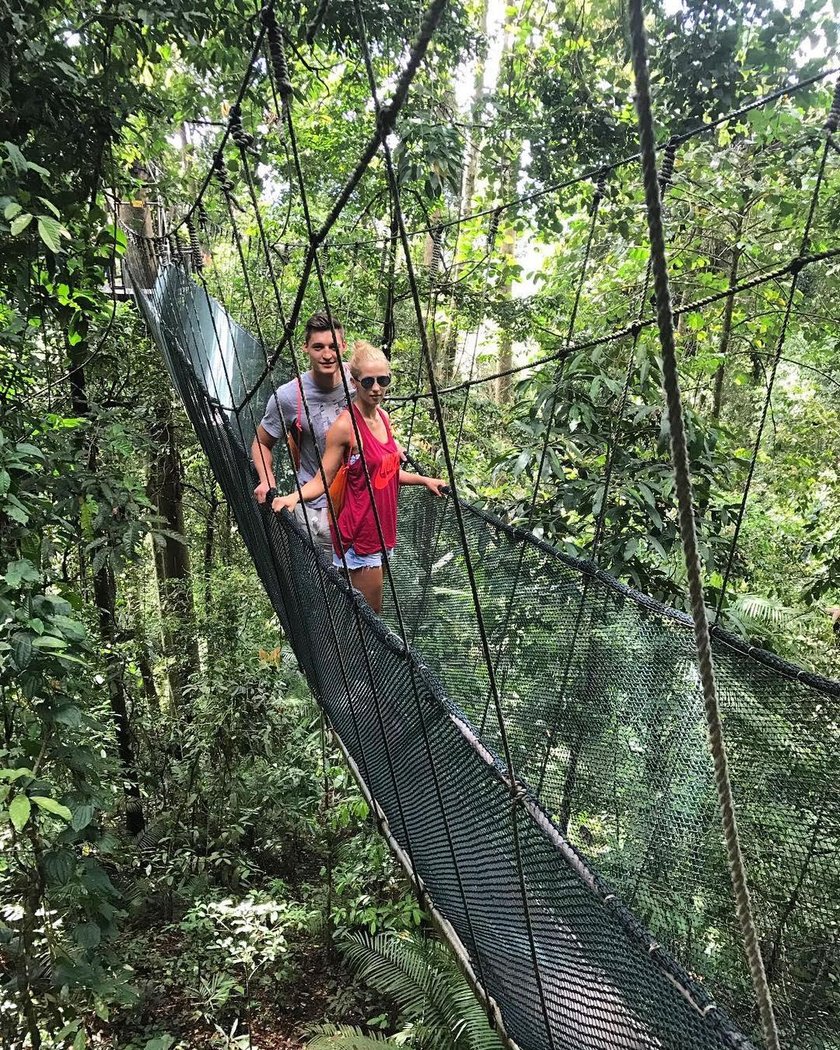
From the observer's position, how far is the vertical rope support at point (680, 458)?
323 mm

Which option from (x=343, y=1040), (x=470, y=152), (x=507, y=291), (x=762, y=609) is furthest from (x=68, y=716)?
(x=470, y=152)

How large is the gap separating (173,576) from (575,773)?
11.2ft

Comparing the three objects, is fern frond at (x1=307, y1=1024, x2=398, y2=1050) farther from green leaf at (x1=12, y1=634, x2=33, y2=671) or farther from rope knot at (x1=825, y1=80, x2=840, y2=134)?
rope knot at (x1=825, y1=80, x2=840, y2=134)

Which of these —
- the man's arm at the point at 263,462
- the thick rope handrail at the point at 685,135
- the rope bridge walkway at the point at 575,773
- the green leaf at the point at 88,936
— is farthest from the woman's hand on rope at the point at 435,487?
the green leaf at the point at 88,936

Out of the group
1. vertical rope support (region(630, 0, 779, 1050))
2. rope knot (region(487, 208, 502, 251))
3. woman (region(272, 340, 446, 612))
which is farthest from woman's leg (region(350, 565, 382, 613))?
rope knot (region(487, 208, 502, 251))

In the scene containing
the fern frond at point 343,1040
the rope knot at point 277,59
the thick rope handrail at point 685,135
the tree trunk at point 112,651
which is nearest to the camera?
the rope knot at point 277,59

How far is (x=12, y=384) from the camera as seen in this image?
1.83m

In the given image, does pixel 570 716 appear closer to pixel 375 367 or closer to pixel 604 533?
pixel 604 533

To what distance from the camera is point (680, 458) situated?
35cm

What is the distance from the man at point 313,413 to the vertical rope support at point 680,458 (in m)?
1.21

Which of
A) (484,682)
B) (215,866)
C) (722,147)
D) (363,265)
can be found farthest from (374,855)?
(722,147)

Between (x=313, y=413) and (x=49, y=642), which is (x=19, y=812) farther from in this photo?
(x=313, y=413)

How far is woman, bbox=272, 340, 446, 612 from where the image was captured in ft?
4.42

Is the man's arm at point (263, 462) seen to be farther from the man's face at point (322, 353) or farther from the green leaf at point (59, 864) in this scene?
the green leaf at point (59, 864)
